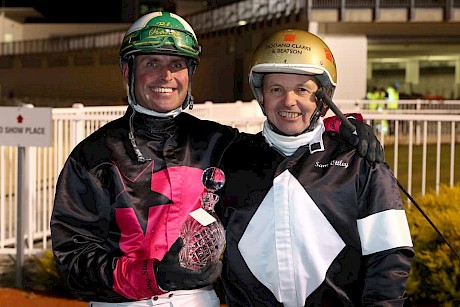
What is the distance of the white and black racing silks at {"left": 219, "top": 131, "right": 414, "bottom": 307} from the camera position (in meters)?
2.47

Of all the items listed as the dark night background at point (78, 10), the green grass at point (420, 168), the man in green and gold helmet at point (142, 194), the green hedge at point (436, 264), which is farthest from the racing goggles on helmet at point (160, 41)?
the dark night background at point (78, 10)

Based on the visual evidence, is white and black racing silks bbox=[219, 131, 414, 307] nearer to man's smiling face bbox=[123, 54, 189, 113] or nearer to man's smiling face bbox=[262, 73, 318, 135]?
man's smiling face bbox=[262, 73, 318, 135]

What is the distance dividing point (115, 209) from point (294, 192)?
0.62 m

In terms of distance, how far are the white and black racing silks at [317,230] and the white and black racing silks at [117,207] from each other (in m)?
0.18

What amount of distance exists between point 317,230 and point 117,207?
2.24 feet

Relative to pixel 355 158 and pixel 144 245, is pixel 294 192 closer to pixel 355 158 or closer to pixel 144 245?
pixel 355 158

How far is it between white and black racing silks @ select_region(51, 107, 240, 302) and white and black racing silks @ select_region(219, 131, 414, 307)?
Result: 0.61 feet

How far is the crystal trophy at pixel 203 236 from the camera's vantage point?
248 centimetres

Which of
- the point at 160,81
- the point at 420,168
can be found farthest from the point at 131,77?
the point at 420,168

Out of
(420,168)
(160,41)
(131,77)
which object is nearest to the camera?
(160,41)

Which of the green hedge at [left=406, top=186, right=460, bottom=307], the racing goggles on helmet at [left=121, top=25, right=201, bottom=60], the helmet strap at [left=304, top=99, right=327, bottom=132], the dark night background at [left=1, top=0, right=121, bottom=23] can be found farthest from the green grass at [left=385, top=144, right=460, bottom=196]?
the dark night background at [left=1, top=0, right=121, bottom=23]

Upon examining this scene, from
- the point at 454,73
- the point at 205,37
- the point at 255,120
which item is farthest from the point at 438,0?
the point at 255,120

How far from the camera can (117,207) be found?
8.64 ft

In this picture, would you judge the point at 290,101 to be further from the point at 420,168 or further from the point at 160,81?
the point at 420,168
